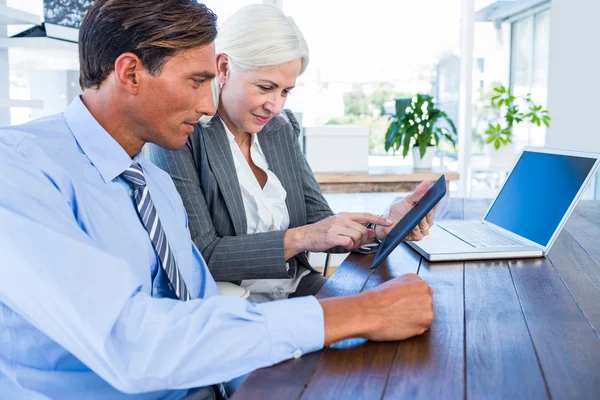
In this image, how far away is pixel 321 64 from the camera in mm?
4520

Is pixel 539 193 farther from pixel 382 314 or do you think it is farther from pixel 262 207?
pixel 382 314

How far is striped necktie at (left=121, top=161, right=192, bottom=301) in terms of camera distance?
118 cm

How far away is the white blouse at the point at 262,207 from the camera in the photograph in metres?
1.88

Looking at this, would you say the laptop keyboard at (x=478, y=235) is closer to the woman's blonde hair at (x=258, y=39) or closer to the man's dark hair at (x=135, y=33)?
the woman's blonde hair at (x=258, y=39)

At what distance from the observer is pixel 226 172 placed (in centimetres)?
181

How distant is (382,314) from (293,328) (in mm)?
153

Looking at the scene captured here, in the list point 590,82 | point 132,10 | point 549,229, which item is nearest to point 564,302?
point 549,229

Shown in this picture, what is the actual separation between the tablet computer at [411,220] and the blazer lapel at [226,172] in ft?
1.52

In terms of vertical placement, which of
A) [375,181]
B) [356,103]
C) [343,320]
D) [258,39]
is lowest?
[375,181]

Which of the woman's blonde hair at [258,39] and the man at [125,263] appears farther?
the woman's blonde hair at [258,39]

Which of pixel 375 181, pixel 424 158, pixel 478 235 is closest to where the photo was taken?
pixel 478 235

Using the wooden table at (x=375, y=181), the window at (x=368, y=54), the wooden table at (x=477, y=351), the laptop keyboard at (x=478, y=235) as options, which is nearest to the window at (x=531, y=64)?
the window at (x=368, y=54)

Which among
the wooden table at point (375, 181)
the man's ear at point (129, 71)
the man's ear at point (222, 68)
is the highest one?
the man's ear at point (222, 68)

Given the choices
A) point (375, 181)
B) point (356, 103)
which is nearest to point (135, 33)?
point (375, 181)
